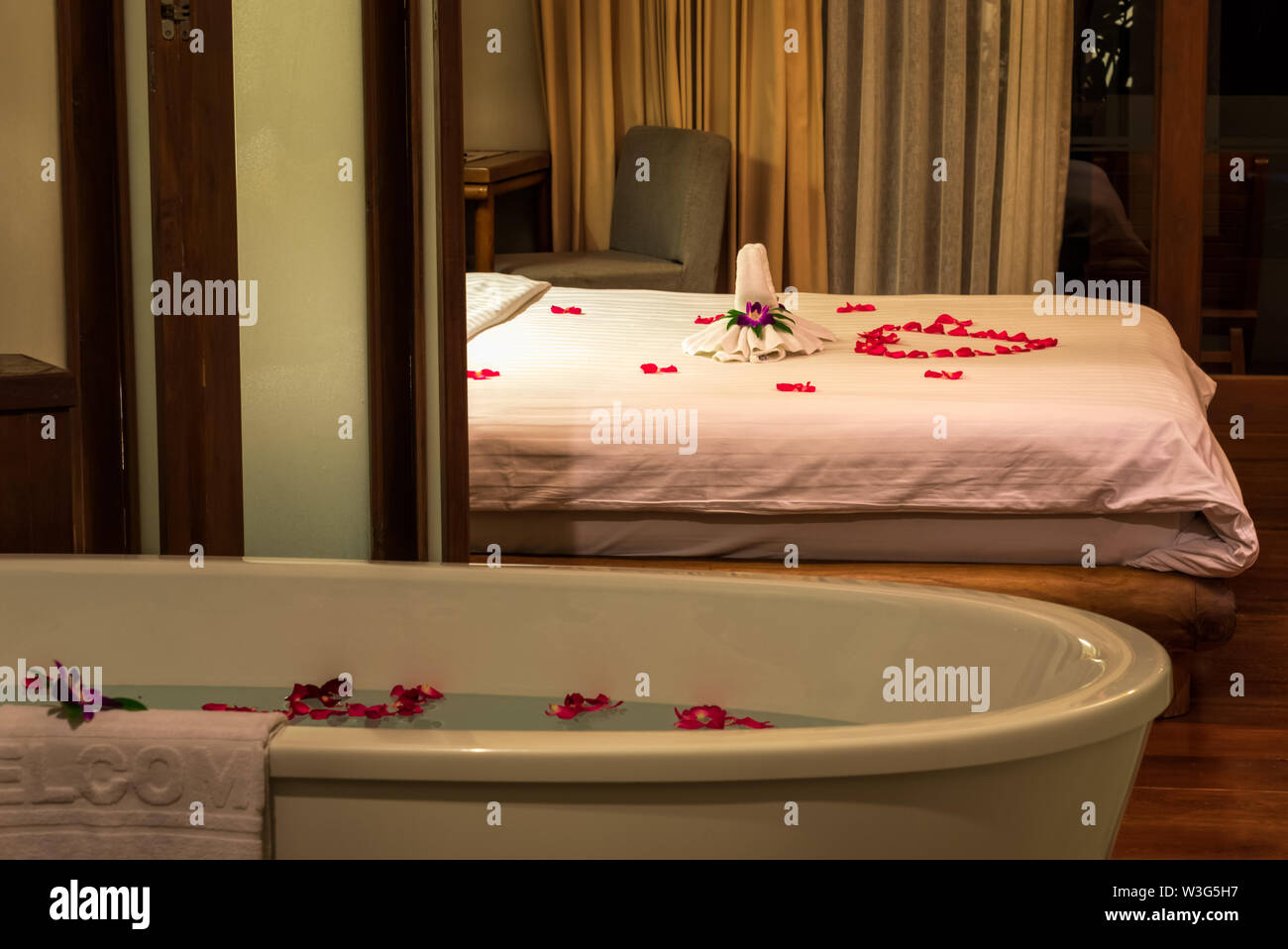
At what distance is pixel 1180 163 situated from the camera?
5.12 meters

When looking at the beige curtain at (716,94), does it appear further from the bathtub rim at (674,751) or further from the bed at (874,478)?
the bathtub rim at (674,751)

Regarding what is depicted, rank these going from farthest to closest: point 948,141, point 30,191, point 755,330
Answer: point 948,141 < point 755,330 < point 30,191

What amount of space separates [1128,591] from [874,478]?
1.60 feet

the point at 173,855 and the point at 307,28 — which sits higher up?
the point at 307,28

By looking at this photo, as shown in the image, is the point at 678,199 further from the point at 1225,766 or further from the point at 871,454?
the point at 1225,766

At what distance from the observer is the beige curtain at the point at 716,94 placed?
553 centimetres

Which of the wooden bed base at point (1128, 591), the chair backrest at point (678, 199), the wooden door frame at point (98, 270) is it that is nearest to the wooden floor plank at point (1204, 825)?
the wooden bed base at point (1128, 591)

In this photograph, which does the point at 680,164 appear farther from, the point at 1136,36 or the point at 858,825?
the point at 858,825

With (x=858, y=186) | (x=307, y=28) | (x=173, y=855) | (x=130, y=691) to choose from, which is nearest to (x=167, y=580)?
(x=130, y=691)

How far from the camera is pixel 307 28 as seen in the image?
2279mm

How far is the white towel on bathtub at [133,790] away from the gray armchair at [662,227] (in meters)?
3.67

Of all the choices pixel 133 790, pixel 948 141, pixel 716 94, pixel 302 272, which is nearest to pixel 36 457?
pixel 302 272

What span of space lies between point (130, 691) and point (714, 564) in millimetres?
1154
